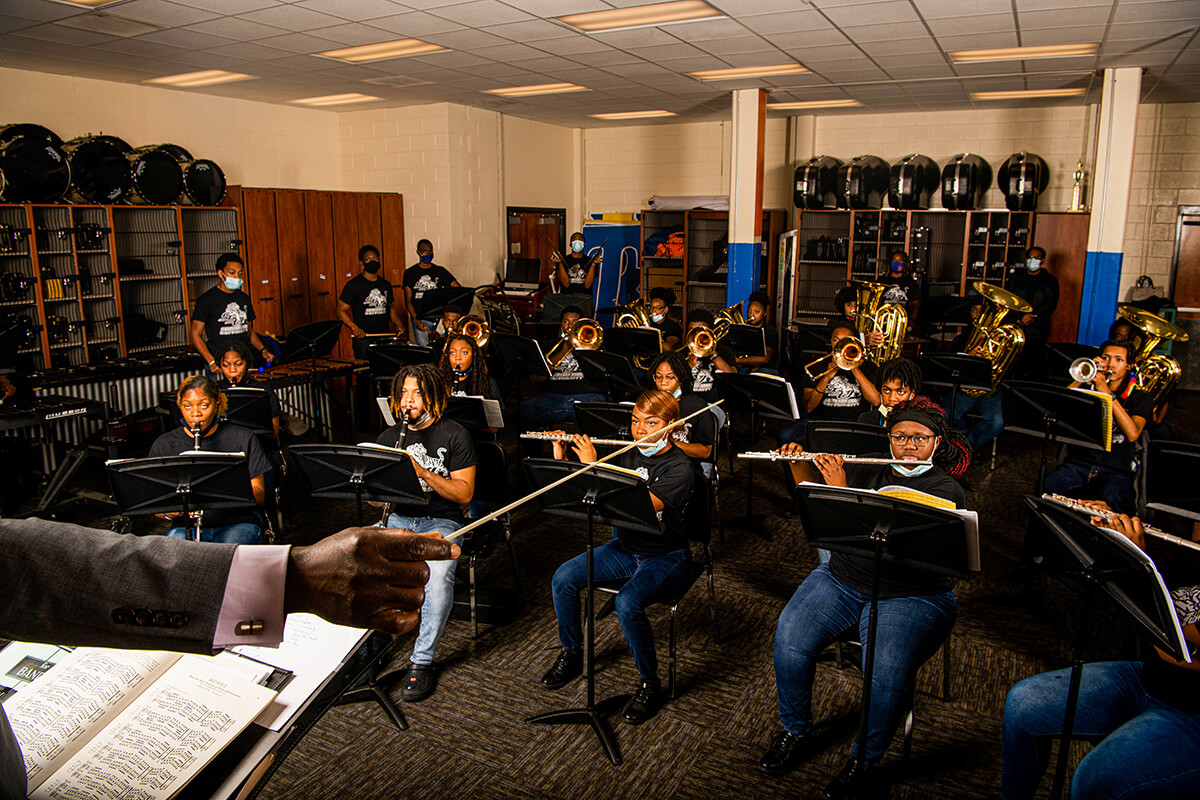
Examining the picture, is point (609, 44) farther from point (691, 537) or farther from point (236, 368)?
point (691, 537)

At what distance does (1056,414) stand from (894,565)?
2.35 metres

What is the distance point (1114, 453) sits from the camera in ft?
16.1

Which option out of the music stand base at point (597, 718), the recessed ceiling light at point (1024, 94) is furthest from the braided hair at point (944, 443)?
the recessed ceiling light at point (1024, 94)

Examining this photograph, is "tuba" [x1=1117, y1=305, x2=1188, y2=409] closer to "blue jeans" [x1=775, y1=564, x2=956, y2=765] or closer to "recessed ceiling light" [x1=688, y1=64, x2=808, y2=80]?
"blue jeans" [x1=775, y1=564, x2=956, y2=765]

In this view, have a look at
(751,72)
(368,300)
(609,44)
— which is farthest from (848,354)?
(368,300)

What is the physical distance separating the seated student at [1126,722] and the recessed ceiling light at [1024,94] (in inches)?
317

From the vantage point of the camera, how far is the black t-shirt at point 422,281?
9.75 meters

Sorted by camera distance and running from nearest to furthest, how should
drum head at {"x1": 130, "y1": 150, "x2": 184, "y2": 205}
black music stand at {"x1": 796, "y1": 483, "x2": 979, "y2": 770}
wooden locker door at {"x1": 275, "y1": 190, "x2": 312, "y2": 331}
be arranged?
black music stand at {"x1": 796, "y1": 483, "x2": 979, "y2": 770}, drum head at {"x1": 130, "y1": 150, "x2": 184, "y2": 205}, wooden locker door at {"x1": 275, "y1": 190, "x2": 312, "y2": 331}

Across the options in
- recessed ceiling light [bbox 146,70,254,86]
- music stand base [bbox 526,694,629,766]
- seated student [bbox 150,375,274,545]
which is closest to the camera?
music stand base [bbox 526,694,629,766]

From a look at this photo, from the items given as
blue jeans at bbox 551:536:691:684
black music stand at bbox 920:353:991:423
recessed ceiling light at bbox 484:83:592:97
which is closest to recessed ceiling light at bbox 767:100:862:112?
recessed ceiling light at bbox 484:83:592:97

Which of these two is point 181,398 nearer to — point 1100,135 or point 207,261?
point 207,261

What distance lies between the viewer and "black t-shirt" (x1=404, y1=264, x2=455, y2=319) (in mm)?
9750

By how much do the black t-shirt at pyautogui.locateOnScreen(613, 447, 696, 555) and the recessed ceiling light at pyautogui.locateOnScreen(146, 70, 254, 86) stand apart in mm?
6983

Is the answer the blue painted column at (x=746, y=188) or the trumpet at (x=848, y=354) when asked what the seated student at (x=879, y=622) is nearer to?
the trumpet at (x=848, y=354)
